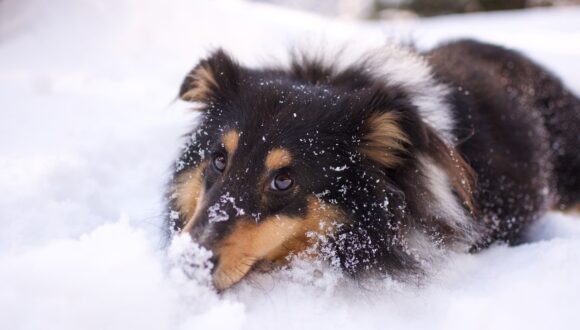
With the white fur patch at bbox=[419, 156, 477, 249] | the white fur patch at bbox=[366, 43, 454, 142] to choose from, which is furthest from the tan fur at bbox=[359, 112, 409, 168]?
the white fur patch at bbox=[366, 43, 454, 142]

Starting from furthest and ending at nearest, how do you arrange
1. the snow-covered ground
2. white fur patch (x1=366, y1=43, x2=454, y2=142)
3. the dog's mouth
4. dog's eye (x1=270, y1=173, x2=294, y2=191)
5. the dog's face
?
white fur patch (x1=366, y1=43, x2=454, y2=142), dog's eye (x1=270, y1=173, x2=294, y2=191), the dog's face, the dog's mouth, the snow-covered ground

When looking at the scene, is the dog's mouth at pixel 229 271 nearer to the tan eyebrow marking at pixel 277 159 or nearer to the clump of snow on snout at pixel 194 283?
the clump of snow on snout at pixel 194 283

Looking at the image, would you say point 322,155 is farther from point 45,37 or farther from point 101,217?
point 45,37

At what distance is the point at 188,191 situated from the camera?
265 cm

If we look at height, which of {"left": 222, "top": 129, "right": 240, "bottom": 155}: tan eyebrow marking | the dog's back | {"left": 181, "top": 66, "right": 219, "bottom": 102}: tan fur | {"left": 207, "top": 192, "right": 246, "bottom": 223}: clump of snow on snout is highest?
{"left": 181, "top": 66, "right": 219, "bottom": 102}: tan fur

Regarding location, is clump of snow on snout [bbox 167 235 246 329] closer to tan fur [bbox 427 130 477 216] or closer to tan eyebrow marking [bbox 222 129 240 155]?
tan eyebrow marking [bbox 222 129 240 155]

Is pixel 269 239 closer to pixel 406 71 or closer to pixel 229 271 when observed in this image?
pixel 229 271

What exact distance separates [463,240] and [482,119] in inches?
30.9

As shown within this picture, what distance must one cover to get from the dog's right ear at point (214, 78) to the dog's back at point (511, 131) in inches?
48.8

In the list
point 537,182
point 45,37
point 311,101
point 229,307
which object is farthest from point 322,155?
point 45,37

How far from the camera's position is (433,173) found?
2576 mm

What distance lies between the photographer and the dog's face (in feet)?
7.18

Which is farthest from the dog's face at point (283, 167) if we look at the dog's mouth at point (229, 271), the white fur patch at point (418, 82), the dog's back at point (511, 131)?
the dog's back at point (511, 131)

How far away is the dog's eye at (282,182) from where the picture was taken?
2.30m
